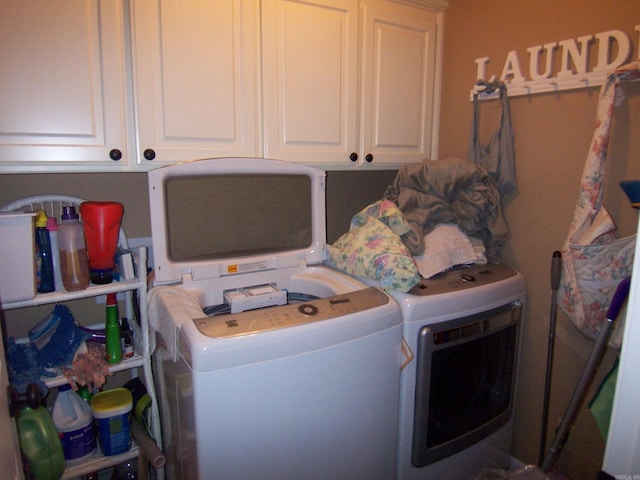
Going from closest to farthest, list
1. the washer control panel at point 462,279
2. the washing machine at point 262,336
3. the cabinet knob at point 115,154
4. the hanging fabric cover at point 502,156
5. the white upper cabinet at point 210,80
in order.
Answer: the washing machine at point 262,336 < the white upper cabinet at point 210,80 < the cabinet knob at point 115,154 < the washer control panel at point 462,279 < the hanging fabric cover at point 502,156

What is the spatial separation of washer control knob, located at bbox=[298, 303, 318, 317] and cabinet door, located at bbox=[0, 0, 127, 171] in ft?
2.33

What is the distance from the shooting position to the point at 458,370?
1.39 meters

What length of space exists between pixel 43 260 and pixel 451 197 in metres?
1.40

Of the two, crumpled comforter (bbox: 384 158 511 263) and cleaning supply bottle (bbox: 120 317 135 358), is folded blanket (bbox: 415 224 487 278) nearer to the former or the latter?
crumpled comforter (bbox: 384 158 511 263)

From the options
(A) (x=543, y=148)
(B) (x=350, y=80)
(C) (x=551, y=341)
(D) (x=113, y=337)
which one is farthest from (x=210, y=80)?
(C) (x=551, y=341)

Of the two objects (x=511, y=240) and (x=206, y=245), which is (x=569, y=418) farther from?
(x=206, y=245)

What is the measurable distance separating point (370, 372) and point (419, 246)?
49 cm

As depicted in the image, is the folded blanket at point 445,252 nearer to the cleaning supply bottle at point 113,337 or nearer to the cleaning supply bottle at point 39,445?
the cleaning supply bottle at point 113,337

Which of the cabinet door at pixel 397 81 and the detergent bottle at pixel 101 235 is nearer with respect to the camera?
the detergent bottle at pixel 101 235

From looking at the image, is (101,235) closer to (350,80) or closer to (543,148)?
(350,80)

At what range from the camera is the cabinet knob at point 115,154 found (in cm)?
121

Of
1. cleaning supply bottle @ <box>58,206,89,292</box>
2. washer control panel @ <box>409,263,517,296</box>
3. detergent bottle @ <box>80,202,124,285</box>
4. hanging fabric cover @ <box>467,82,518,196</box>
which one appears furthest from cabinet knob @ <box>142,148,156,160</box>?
hanging fabric cover @ <box>467,82,518,196</box>

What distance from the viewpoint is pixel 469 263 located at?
1614 mm

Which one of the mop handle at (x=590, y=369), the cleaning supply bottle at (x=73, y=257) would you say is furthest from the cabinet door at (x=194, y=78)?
the mop handle at (x=590, y=369)
